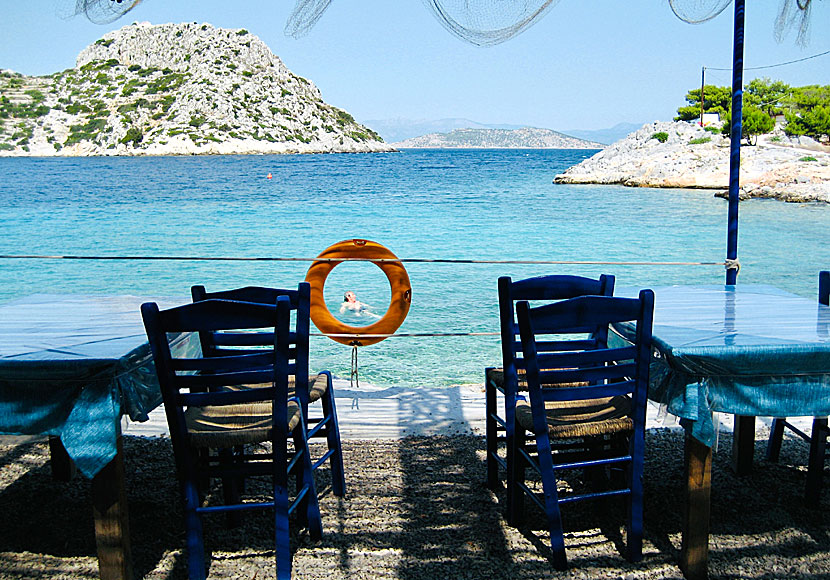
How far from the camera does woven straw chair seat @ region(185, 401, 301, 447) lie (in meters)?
1.90

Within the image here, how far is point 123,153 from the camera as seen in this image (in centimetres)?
5297

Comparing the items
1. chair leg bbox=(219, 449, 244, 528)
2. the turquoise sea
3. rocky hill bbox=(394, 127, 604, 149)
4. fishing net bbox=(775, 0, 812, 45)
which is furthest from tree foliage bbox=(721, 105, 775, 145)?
rocky hill bbox=(394, 127, 604, 149)

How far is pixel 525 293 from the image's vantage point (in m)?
2.14

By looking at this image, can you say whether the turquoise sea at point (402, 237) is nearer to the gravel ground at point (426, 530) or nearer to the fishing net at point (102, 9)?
the gravel ground at point (426, 530)

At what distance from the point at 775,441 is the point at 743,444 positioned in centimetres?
22

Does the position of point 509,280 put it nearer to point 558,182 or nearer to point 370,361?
point 370,361

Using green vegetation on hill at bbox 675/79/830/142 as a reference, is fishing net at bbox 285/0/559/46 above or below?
below

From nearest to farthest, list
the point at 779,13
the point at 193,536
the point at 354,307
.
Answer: the point at 193,536
the point at 779,13
the point at 354,307

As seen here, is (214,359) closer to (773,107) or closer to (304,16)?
(304,16)

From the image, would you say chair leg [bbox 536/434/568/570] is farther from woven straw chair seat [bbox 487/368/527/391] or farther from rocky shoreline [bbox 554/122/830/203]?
rocky shoreline [bbox 554/122/830/203]

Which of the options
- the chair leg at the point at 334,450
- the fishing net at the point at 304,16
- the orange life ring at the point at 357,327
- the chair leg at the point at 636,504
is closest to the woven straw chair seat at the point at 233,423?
the chair leg at the point at 334,450

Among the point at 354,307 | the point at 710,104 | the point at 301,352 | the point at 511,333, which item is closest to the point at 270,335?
the point at 301,352

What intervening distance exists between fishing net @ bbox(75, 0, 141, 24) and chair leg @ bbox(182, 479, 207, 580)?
2153mm

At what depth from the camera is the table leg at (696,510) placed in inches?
73.0
